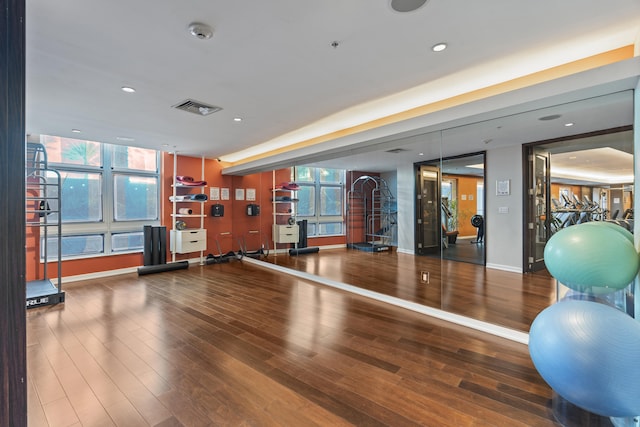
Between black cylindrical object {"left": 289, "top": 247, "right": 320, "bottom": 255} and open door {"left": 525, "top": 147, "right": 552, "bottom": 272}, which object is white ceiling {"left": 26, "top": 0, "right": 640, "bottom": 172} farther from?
black cylindrical object {"left": 289, "top": 247, "right": 320, "bottom": 255}

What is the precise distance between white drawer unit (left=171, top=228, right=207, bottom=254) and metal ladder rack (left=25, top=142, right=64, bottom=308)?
84.8 inches

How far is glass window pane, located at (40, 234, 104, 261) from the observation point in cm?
574

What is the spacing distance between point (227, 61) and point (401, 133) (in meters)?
2.32

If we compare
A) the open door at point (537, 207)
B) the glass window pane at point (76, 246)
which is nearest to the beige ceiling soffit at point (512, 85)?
the open door at point (537, 207)

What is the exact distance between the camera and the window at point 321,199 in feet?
22.6

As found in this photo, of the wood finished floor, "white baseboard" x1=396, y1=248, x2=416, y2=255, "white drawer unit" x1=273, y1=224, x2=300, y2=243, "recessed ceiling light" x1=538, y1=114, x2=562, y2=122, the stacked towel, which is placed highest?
"recessed ceiling light" x1=538, y1=114, x2=562, y2=122

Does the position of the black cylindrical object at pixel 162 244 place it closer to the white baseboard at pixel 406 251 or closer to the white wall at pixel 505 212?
the white baseboard at pixel 406 251

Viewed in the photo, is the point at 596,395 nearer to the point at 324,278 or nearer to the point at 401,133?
the point at 401,133

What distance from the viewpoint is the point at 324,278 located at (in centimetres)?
567

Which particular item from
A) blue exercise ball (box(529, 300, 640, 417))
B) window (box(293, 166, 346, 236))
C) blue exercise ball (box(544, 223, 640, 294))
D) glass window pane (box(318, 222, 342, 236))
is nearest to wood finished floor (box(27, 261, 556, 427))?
blue exercise ball (box(529, 300, 640, 417))

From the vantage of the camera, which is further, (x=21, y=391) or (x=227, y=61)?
(x=227, y=61)

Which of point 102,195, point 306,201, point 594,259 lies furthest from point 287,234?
point 594,259

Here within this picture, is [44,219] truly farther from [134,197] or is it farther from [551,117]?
[551,117]

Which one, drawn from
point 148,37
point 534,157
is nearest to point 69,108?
point 148,37
